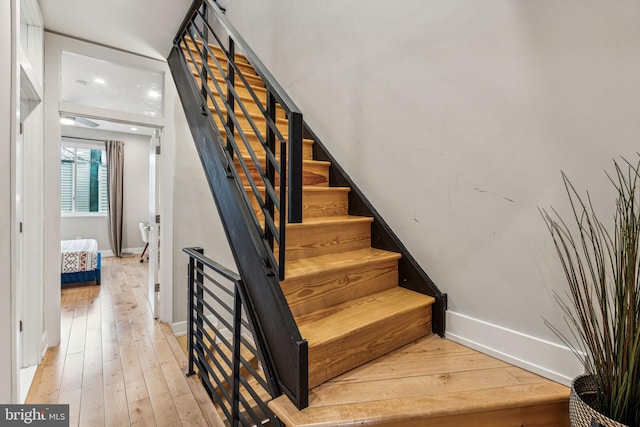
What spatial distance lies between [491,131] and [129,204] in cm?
784

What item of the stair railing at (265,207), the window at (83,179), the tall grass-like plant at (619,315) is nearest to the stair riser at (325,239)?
the stair railing at (265,207)

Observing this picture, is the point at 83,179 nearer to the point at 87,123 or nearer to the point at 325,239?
the point at 87,123

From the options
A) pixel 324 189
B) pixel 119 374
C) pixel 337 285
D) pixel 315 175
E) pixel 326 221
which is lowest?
pixel 119 374

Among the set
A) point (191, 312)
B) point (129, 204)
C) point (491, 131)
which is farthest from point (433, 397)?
point (129, 204)

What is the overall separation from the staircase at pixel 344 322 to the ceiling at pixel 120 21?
1.26 metres

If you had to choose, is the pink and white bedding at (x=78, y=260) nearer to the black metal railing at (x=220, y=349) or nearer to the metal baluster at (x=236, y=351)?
the black metal railing at (x=220, y=349)

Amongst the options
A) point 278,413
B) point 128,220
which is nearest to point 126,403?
point 278,413

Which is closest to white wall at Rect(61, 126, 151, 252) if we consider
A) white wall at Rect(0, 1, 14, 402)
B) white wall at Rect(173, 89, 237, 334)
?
white wall at Rect(173, 89, 237, 334)

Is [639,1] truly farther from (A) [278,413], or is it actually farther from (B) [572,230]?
(A) [278,413]

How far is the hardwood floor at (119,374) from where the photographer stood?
196 cm

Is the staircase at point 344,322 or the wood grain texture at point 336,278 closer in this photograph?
the staircase at point 344,322

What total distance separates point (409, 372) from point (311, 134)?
1.92 m

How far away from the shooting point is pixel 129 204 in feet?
23.9

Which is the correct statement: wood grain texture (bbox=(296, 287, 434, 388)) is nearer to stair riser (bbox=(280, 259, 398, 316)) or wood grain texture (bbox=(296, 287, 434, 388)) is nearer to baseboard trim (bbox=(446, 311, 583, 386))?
stair riser (bbox=(280, 259, 398, 316))
